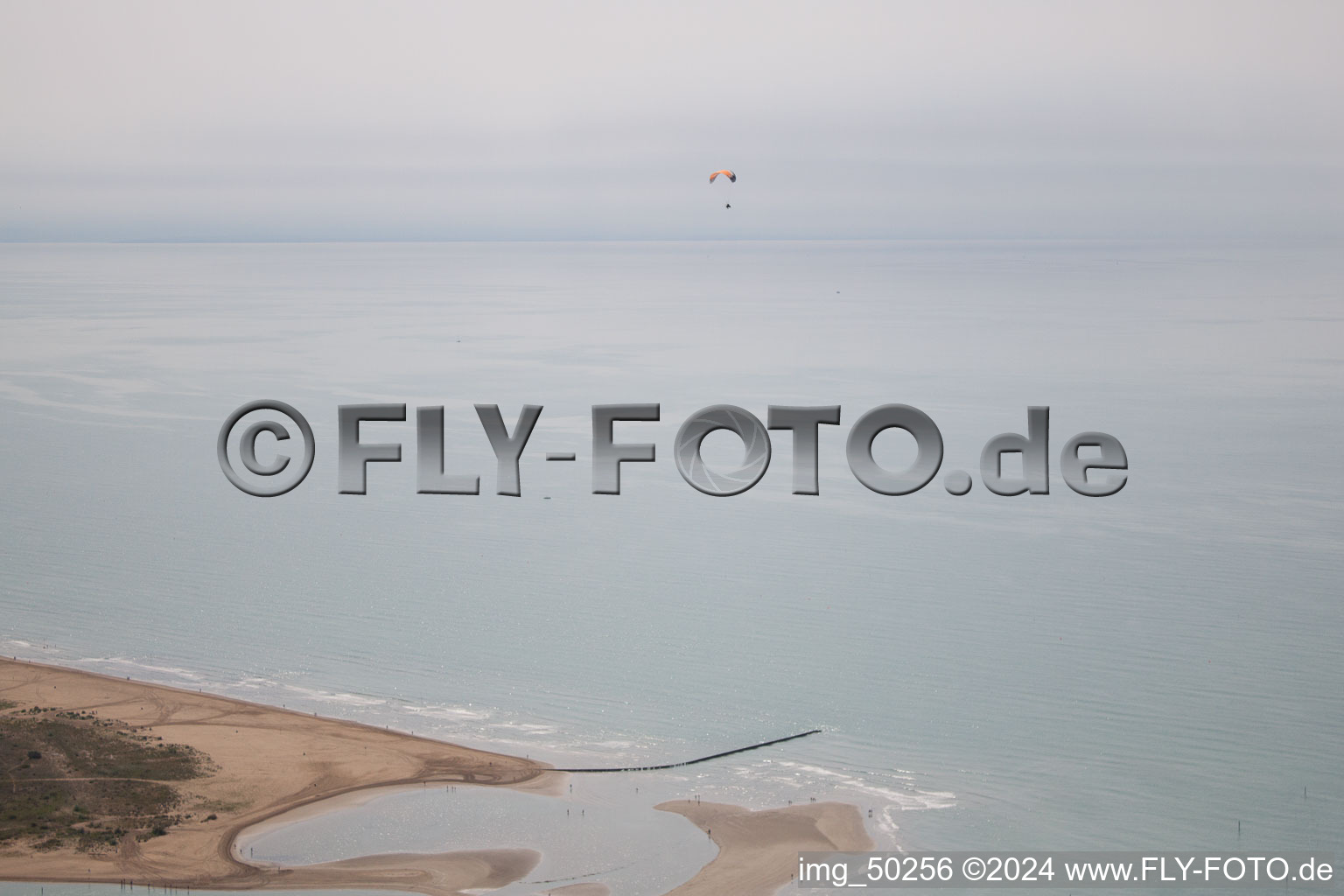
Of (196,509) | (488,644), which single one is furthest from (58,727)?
(196,509)

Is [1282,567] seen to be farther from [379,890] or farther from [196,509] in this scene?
[196,509]

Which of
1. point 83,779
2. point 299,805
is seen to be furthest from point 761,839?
point 83,779

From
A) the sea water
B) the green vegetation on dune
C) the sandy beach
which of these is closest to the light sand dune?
the sandy beach

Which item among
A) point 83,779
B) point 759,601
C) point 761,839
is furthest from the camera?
point 759,601

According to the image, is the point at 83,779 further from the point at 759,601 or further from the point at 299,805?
the point at 759,601

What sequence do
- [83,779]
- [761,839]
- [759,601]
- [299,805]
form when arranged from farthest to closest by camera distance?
[759,601] < [299,805] < [83,779] < [761,839]

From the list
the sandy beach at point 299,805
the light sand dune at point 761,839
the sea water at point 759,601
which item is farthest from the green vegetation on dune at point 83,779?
the light sand dune at point 761,839
